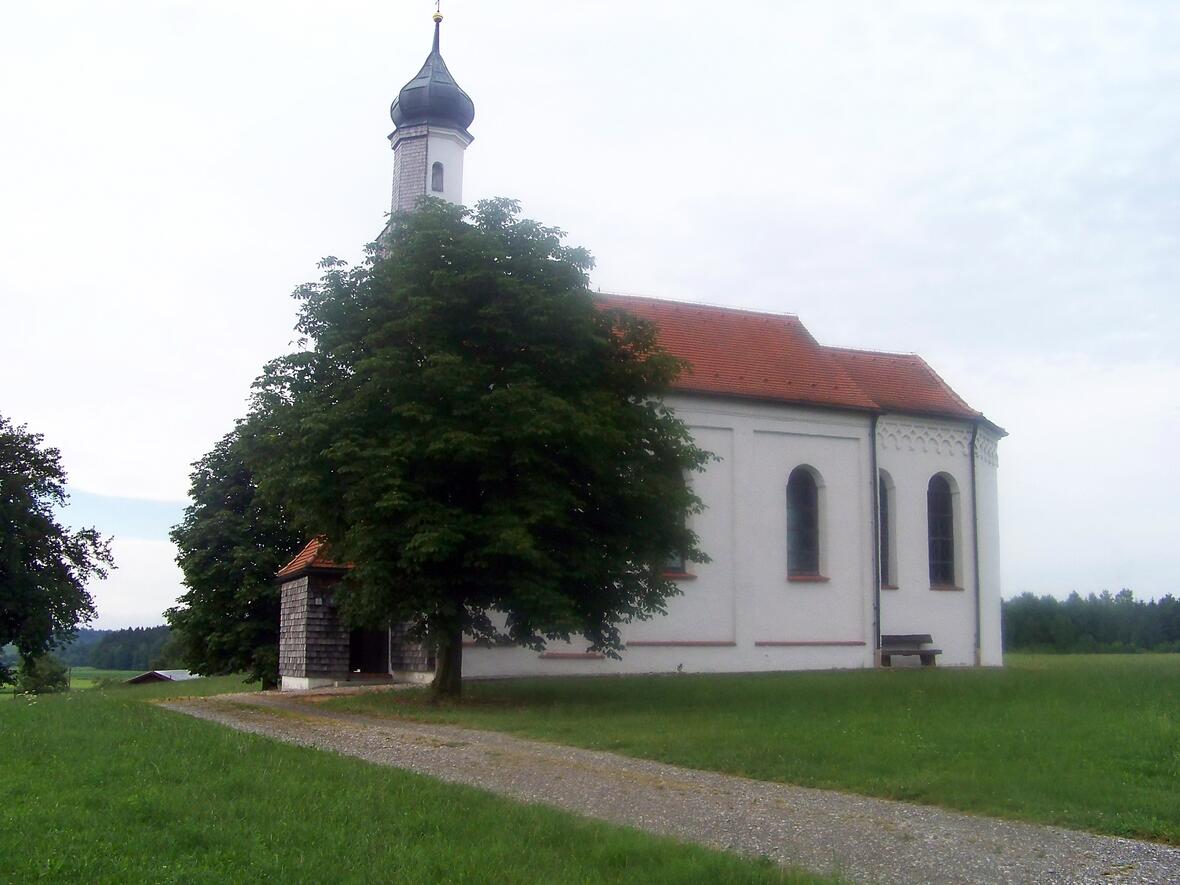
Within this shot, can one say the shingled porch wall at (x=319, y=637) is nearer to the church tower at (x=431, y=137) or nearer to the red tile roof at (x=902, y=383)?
the church tower at (x=431, y=137)

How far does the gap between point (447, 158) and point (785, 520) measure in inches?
531

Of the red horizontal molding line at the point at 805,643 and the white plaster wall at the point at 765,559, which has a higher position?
the white plaster wall at the point at 765,559

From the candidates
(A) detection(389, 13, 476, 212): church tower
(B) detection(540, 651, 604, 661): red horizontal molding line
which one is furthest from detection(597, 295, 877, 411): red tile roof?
(B) detection(540, 651, 604, 661): red horizontal molding line

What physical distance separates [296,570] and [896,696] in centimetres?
1605

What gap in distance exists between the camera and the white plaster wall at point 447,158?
3172cm

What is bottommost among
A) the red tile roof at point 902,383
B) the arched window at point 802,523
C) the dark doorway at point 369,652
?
the dark doorway at point 369,652

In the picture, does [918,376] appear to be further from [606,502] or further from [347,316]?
[347,316]

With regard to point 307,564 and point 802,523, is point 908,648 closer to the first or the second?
point 802,523

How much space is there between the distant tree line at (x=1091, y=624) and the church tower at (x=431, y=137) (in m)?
25.5

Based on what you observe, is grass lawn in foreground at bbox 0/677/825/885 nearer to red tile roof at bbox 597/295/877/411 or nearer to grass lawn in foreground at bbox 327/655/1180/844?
grass lawn in foreground at bbox 327/655/1180/844

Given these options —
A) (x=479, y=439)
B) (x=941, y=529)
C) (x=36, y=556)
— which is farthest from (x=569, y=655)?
(x=36, y=556)

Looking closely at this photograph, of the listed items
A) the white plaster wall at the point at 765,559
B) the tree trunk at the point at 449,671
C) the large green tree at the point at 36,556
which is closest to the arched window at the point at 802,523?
the white plaster wall at the point at 765,559

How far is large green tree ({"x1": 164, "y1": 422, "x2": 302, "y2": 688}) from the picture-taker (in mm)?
39438

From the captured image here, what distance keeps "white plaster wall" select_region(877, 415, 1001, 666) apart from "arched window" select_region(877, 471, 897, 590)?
0.09 meters
